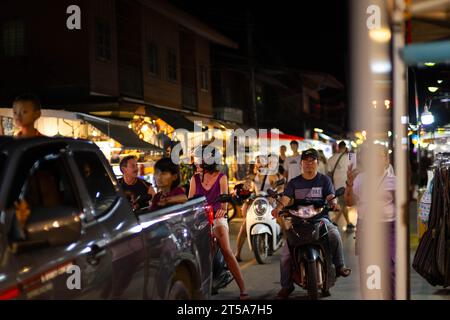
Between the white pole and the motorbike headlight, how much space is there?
21.7 ft

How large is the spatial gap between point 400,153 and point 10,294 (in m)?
2.23

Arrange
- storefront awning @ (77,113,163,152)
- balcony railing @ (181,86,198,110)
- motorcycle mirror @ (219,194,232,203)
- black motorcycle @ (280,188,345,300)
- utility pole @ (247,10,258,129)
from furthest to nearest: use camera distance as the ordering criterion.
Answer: balcony railing @ (181,86,198,110), utility pole @ (247,10,258,129), storefront awning @ (77,113,163,152), motorcycle mirror @ (219,194,232,203), black motorcycle @ (280,188,345,300)

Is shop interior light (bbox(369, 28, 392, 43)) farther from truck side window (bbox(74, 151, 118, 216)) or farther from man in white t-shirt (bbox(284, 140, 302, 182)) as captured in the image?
man in white t-shirt (bbox(284, 140, 302, 182))

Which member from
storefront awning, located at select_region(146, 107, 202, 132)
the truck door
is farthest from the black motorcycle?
storefront awning, located at select_region(146, 107, 202, 132)

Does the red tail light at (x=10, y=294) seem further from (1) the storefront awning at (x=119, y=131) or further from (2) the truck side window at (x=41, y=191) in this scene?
(1) the storefront awning at (x=119, y=131)

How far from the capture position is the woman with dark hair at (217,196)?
25.3 feet

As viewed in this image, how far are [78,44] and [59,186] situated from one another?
53.6ft

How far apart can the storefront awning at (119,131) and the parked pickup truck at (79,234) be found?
987cm

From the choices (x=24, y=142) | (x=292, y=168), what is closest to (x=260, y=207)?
(x=292, y=168)

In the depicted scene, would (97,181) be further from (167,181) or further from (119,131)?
(119,131)

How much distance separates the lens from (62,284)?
137 inches

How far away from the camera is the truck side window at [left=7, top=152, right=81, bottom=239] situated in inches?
130

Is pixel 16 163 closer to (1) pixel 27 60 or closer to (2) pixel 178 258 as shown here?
(2) pixel 178 258
